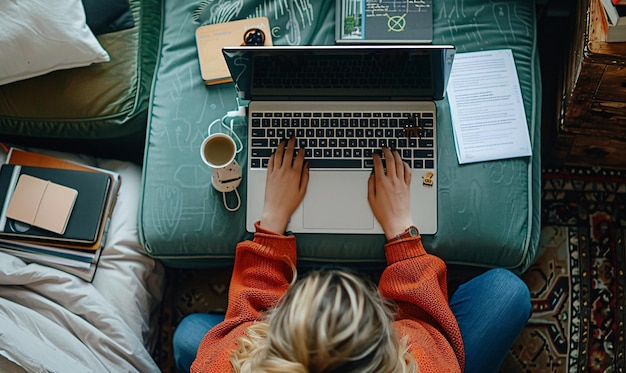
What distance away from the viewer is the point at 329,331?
2.83 ft

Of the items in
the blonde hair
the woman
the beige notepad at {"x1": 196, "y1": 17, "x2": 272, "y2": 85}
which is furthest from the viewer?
the beige notepad at {"x1": 196, "y1": 17, "x2": 272, "y2": 85}

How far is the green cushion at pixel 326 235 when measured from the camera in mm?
1295

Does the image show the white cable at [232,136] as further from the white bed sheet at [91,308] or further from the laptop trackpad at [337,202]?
the white bed sheet at [91,308]

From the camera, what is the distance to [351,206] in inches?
50.6

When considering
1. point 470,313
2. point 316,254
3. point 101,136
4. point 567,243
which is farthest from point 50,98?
point 567,243

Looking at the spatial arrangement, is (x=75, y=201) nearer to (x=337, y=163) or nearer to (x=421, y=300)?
(x=337, y=163)

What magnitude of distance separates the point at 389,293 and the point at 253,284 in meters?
0.26

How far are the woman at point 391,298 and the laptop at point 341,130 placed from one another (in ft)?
0.08

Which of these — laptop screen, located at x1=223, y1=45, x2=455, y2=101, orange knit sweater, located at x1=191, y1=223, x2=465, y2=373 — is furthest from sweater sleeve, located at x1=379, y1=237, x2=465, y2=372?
laptop screen, located at x1=223, y1=45, x2=455, y2=101

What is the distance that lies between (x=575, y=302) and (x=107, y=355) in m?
1.10

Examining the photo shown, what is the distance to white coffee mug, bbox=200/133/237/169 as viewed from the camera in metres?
1.27

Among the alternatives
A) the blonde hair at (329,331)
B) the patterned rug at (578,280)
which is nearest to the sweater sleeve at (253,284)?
the blonde hair at (329,331)

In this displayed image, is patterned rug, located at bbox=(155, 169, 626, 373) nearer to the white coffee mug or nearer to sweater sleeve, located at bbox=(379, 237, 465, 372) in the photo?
sweater sleeve, located at bbox=(379, 237, 465, 372)

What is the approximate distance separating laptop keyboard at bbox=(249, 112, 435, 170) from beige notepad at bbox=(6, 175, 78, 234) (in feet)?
1.39
